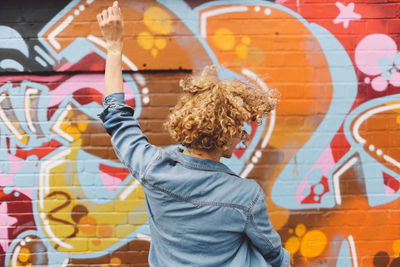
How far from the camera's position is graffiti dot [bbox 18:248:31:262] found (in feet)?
8.42

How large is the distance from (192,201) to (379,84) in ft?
6.54

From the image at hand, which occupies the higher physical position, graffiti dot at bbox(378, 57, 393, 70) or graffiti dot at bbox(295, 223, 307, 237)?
graffiti dot at bbox(378, 57, 393, 70)

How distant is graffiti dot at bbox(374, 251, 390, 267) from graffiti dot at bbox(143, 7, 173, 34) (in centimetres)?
225

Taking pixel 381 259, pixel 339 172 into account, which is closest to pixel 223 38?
pixel 339 172

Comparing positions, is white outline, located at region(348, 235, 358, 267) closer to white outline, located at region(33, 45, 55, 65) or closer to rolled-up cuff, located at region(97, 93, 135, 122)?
rolled-up cuff, located at region(97, 93, 135, 122)

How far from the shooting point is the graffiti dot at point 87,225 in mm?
2564

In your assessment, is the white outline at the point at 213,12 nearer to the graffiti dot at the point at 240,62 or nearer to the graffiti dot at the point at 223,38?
the graffiti dot at the point at 223,38

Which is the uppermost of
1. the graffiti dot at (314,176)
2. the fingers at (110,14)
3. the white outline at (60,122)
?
the white outline at (60,122)

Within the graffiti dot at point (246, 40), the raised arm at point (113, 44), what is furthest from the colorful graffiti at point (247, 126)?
the raised arm at point (113, 44)

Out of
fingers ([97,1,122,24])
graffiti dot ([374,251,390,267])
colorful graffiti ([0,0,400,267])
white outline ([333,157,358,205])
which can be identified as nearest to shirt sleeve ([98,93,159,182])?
fingers ([97,1,122,24])

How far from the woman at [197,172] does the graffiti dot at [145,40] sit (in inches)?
52.3

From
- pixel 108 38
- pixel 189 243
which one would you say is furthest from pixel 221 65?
pixel 189 243

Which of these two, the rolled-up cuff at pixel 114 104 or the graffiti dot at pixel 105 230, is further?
the graffiti dot at pixel 105 230

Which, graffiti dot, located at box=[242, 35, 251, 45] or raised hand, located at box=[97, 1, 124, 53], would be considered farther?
graffiti dot, located at box=[242, 35, 251, 45]
